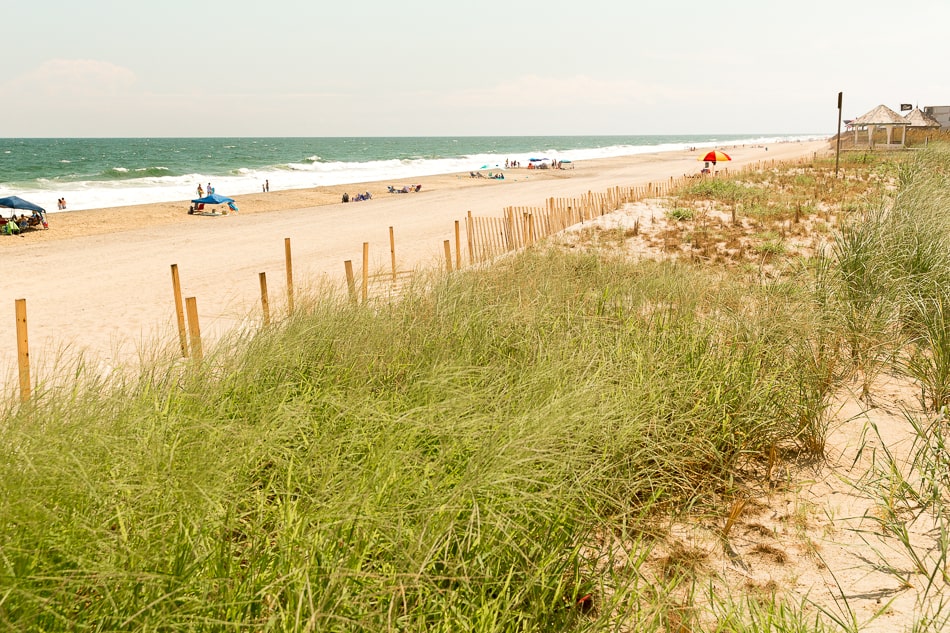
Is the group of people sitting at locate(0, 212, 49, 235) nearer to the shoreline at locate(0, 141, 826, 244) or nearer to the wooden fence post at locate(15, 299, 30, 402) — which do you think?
the shoreline at locate(0, 141, 826, 244)

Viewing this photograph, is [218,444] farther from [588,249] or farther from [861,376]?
[588,249]

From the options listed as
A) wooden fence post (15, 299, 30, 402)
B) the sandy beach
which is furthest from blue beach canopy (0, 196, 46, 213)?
wooden fence post (15, 299, 30, 402)

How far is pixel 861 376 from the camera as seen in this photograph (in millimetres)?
5051

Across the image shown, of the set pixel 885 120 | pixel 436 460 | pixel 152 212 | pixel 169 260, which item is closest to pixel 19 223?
pixel 152 212

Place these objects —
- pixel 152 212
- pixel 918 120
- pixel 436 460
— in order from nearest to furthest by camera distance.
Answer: pixel 436 460 < pixel 152 212 < pixel 918 120

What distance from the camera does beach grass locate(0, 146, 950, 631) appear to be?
79.4 inches

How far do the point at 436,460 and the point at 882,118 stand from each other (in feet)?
133

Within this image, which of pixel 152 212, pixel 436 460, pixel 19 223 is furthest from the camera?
pixel 152 212

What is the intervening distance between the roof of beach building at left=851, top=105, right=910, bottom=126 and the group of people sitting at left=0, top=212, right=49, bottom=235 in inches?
1509

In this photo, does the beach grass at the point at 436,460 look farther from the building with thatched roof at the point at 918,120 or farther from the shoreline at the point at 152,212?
the building with thatched roof at the point at 918,120

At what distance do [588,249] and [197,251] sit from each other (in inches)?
422

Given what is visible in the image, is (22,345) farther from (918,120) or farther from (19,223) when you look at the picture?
(918,120)

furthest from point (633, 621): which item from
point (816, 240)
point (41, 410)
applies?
point (816, 240)

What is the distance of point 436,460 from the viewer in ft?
9.04
